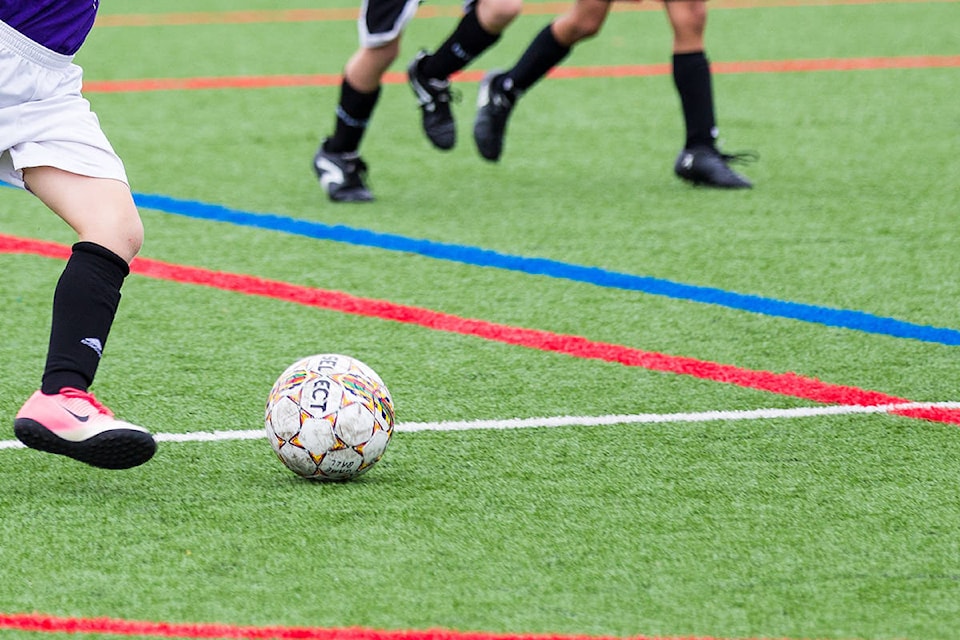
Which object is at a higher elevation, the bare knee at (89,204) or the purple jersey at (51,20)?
the purple jersey at (51,20)

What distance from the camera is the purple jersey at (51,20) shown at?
3.49 meters

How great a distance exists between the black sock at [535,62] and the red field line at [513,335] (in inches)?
81.2

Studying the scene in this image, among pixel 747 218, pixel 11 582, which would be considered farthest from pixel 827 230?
pixel 11 582

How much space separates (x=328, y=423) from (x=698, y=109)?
3704mm

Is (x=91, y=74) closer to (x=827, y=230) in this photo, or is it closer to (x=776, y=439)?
(x=827, y=230)

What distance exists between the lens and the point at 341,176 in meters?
6.72

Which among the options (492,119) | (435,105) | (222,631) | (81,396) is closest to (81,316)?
(81,396)

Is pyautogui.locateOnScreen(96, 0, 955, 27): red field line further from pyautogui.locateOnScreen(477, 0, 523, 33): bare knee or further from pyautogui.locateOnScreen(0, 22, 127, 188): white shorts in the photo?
pyautogui.locateOnScreen(0, 22, 127, 188): white shorts

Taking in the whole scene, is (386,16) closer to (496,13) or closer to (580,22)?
(496,13)

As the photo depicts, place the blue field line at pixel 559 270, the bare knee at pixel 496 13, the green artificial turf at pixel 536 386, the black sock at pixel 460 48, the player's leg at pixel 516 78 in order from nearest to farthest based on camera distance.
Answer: the green artificial turf at pixel 536 386, the blue field line at pixel 559 270, the bare knee at pixel 496 13, the black sock at pixel 460 48, the player's leg at pixel 516 78

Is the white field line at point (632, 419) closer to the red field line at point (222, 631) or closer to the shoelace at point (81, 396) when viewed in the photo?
the shoelace at point (81, 396)

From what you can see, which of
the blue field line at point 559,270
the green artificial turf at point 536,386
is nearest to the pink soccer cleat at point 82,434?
the green artificial turf at point 536,386

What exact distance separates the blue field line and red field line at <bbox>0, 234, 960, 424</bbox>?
0.57 metres

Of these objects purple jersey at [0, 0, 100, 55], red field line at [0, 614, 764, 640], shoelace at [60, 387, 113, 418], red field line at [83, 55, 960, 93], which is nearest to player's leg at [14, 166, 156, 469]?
shoelace at [60, 387, 113, 418]
